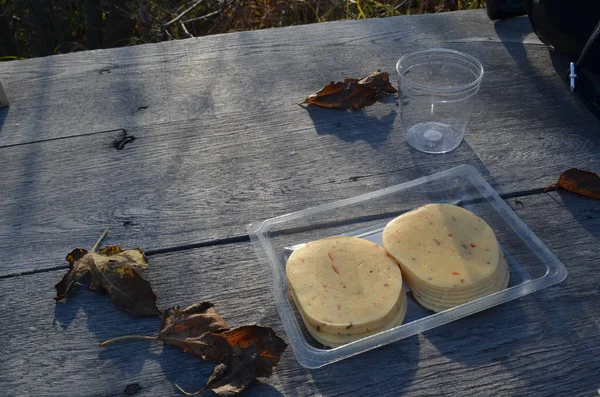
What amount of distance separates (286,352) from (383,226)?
0.39 metres

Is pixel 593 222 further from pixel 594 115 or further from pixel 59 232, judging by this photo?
pixel 59 232

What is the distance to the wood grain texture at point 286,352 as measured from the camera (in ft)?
3.36

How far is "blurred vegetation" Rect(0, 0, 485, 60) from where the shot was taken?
3.27 meters

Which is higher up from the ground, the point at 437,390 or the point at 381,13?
the point at 437,390

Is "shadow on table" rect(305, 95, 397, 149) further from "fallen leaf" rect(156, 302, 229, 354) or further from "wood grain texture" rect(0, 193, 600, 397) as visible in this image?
"fallen leaf" rect(156, 302, 229, 354)

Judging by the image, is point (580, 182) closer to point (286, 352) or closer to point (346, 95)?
point (346, 95)

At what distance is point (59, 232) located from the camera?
4.42 ft

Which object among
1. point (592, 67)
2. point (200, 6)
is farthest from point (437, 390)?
point (200, 6)

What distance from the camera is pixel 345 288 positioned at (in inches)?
43.9

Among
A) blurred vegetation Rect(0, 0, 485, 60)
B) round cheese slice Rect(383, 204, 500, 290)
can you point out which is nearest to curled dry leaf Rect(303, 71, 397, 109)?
round cheese slice Rect(383, 204, 500, 290)

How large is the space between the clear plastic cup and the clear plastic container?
16cm

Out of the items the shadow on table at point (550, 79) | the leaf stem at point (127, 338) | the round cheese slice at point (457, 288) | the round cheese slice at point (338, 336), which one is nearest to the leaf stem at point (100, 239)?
the leaf stem at point (127, 338)

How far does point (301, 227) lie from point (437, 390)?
0.47 metres

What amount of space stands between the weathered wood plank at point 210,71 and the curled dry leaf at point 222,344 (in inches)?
27.3
